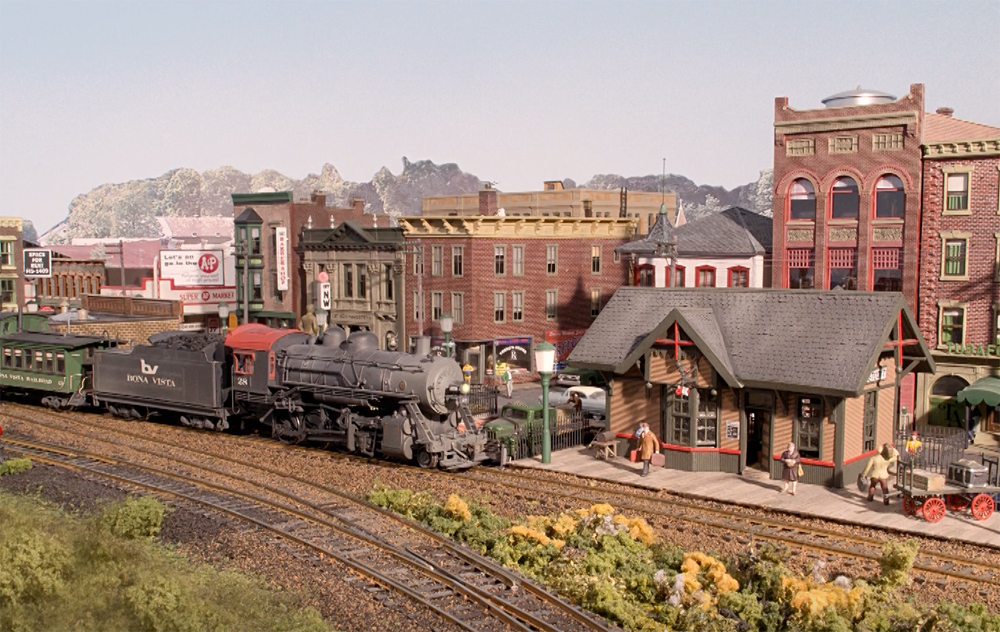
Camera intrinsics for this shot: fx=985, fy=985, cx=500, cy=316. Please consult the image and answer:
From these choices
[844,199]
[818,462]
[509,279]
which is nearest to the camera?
[818,462]

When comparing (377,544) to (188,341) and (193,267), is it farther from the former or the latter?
(193,267)

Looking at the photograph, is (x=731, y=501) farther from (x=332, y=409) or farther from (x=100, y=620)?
(x=100, y=620)

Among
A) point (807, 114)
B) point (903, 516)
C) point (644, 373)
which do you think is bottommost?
point (903, 516)

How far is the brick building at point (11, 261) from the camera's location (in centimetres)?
6334

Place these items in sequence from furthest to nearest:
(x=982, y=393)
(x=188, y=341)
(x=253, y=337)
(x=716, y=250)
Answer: (x=716, y=250) < (x=188, y=341) < (x=982, y=393) < (x=253, y=337)

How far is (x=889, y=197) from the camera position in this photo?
37219mm

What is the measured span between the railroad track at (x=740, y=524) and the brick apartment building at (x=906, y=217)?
16254 mm

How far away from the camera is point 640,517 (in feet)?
73.8

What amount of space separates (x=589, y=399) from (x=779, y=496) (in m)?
15.5

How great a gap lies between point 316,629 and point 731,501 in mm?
13298

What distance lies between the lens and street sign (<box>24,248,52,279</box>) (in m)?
58.2

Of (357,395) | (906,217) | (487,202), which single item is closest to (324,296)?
(487,202)

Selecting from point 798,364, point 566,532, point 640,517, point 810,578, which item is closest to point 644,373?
point 798,364

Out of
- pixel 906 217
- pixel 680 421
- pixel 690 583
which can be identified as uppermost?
pixel 906 217
